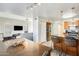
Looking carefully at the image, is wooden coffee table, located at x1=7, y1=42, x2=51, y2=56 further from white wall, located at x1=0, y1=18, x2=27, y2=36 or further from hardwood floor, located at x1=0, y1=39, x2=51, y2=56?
white wall, located at x1=0, y1=18, x2=27, y2=36

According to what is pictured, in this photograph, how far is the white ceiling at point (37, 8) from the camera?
196 centimetres

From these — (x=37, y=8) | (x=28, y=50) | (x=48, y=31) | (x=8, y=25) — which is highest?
(x=37, y=8)

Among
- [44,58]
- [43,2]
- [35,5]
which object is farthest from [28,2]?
[44,58]

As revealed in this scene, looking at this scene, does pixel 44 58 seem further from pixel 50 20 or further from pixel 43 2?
pixel 43 2

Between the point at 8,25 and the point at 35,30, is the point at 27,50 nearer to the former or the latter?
the point at 35,30

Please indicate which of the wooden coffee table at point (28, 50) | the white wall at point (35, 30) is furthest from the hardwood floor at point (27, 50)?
the white wall at point (35, 30)

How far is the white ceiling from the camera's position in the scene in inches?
77.3

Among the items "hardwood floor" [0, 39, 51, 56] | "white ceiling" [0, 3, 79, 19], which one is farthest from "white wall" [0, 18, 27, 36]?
"hardwood floor" [0, 39, 51, 56]

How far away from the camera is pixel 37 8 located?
1.99 metres

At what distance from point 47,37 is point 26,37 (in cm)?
36

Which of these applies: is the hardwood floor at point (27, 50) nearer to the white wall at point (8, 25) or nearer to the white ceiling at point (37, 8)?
the white wall at point (8, 25)

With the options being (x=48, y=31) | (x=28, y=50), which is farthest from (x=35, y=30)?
(x=28, y=50)

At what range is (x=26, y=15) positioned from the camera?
6.64ft

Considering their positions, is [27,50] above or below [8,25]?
below
